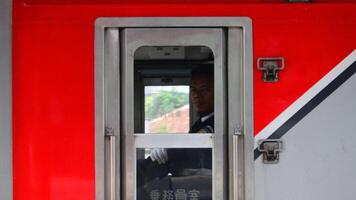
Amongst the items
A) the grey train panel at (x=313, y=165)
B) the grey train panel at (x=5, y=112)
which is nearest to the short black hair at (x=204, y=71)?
the grey train panel at (x=313, y=165)

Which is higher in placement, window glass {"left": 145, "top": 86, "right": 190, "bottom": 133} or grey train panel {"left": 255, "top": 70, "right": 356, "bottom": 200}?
window glass {"left": 145, "top": 86, "right": 190, "bottom": 133}

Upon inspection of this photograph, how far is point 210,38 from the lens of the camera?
7.91ft

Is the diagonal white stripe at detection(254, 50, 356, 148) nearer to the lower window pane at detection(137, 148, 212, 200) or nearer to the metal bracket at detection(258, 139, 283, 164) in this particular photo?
the metal bracket at detection(258, 139, 283, 164)

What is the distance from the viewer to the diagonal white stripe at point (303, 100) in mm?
2400

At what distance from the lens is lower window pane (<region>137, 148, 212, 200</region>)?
2398 millimetres

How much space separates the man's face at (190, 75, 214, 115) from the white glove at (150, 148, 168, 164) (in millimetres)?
259

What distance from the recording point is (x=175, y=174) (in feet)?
7.91

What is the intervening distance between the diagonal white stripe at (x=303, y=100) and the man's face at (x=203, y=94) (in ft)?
0.90

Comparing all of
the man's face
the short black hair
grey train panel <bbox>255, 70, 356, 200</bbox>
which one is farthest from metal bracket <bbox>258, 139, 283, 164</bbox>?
the short black hair

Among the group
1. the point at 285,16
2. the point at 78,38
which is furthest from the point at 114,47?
the point at 285,16

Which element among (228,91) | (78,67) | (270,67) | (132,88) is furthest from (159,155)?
(270,67)

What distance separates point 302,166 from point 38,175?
1257 millimetres

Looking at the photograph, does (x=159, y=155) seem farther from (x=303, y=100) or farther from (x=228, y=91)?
(x=303, y=100)

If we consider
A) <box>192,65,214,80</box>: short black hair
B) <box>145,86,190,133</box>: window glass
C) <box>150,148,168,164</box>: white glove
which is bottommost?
<box>150,148,168,164</box>: white glove
